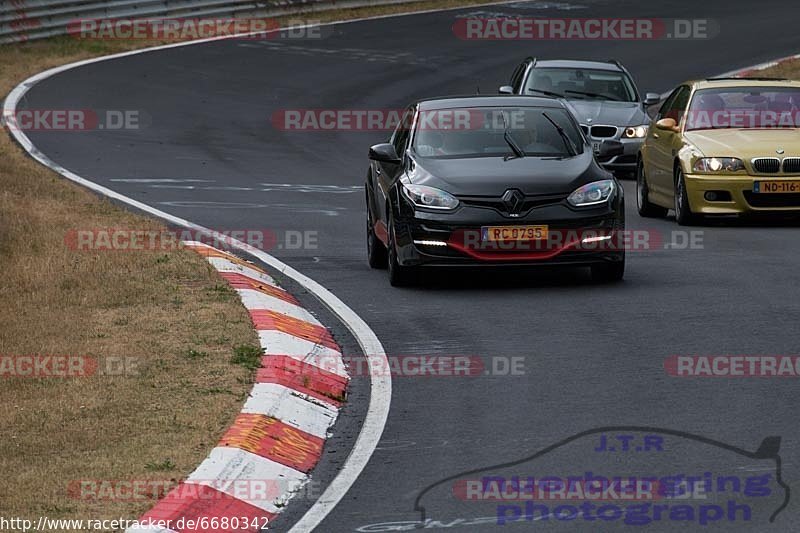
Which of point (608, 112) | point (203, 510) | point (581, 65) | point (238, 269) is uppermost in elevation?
point (203, 510)

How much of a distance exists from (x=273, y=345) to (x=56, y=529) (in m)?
3.77

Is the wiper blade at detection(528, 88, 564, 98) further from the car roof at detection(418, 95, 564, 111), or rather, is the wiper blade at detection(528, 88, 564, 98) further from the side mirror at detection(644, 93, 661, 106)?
the car roof at detection(418, 95, 564, 111)

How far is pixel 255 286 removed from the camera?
12703 mm

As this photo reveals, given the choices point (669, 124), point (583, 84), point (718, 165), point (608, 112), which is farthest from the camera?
point (583, 84)

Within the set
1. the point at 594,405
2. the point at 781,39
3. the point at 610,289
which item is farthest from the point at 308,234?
the point at 781,39

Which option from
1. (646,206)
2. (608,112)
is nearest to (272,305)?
(646,206)

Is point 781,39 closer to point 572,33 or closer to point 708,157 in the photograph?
point 572,33

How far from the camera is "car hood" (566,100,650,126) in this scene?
24.1m

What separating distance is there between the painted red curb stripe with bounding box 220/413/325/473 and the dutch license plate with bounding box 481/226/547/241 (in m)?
4.54

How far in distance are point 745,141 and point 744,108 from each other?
3.39ft

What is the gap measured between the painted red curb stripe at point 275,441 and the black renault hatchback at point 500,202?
4563mm

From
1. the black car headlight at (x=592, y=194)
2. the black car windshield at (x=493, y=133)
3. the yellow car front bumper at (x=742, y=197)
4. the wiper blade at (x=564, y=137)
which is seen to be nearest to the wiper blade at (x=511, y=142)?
the black car windshield at (x=493, y=133)

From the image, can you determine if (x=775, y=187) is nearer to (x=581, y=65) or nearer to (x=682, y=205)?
(x=682, y=205)

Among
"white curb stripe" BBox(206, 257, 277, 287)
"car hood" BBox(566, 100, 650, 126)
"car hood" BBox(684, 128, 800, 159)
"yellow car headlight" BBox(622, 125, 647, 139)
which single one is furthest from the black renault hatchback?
"car hood" BBox(566, 100, 650, 126)
